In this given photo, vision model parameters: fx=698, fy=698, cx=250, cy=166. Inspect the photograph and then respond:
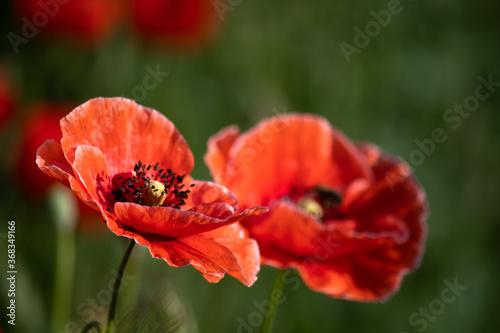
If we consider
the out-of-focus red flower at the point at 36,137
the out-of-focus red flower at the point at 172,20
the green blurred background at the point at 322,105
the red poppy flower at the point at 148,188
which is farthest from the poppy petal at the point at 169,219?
the out-of-focus red flower at the point at 172,20

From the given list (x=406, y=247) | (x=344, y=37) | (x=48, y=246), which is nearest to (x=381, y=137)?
(x=344, y=37)

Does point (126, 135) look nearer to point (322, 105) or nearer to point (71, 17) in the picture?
point (71, 17)

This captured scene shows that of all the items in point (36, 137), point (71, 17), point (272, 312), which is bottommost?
point (272, 312)

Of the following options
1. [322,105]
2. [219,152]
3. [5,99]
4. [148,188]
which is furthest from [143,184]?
[322,105]

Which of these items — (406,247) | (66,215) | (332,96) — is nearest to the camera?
(406,247)

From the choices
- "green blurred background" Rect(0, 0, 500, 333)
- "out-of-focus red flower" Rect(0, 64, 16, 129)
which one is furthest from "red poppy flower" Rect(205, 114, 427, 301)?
"out-of-focus red flower" Rect(0, 64, 16, 129)

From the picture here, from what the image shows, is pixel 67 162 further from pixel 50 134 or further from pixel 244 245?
pixel 50 134
